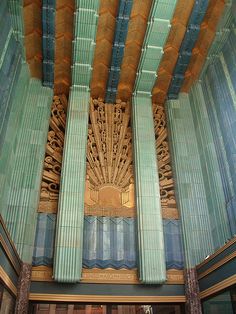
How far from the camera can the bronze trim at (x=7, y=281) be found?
550 cm

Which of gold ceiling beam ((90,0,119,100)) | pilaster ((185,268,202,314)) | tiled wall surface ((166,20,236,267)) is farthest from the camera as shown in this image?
gold ceiling beam ((90,0,119,100))

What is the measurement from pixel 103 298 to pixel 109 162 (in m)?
3.38

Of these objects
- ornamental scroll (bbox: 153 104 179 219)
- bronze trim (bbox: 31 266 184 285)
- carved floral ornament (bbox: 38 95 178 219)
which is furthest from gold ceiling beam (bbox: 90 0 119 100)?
bronze trim (bbox: 31 266 184 285)

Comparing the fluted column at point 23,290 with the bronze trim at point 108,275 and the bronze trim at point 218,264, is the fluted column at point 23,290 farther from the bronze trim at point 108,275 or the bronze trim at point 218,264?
the bronze trim at point 218,264

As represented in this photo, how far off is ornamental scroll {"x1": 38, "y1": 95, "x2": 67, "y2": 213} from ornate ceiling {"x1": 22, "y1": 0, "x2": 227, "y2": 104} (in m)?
0.67

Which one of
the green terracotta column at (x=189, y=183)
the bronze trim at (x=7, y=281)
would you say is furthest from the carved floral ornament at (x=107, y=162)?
the bronze trim at (x=7, y=281)

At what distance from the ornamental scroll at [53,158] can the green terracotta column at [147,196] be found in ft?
6.46

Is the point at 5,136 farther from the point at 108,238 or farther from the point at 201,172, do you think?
the point at 201,172

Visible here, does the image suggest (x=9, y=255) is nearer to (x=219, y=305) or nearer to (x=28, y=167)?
(x=28, y=167)

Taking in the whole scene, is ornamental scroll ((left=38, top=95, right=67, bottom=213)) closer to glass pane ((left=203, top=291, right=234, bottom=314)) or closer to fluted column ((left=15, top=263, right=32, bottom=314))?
fluted column ((left=15, top=263, right=32, bottom=314))

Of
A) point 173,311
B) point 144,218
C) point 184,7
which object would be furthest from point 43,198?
point 184,7

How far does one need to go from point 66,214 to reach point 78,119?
2725mm

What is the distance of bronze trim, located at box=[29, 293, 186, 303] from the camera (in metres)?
6.95

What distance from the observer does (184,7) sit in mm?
8328
